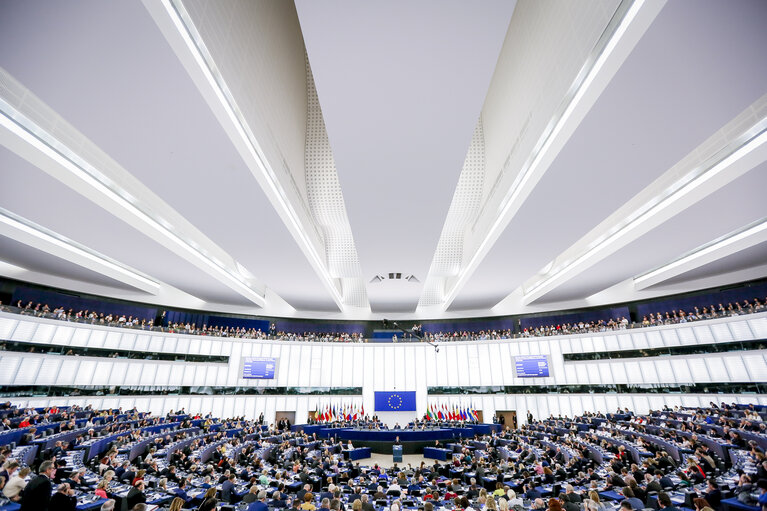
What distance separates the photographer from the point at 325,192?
16.3m

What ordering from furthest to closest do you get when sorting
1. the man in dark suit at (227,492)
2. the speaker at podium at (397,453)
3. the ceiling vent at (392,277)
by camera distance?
the ceiling vent at (392,277)
the speaker at podium at (397,453)
the man in dark suit at (227,492)

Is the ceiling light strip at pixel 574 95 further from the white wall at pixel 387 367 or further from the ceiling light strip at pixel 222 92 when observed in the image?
the white wall at pixel 387 367

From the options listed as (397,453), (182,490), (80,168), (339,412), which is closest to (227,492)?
(182,490)

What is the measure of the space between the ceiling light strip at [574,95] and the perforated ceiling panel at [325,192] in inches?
285

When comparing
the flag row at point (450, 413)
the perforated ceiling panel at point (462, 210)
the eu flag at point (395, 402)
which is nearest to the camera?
the perforated ceiling panel at point (462, 210)

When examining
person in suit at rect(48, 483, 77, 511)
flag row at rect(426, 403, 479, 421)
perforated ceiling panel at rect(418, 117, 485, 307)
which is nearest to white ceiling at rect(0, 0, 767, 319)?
perforated ceiling panel at rect(418, 117, 485, 307)

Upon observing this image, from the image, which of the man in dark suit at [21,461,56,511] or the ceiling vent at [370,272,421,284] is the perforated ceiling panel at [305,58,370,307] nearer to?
the ceiling vent at [370,272,421,284]

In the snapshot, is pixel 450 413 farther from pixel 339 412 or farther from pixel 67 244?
pixel 67 244

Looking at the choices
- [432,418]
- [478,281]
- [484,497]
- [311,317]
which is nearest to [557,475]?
[484,497]

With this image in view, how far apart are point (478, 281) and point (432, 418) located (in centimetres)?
1198

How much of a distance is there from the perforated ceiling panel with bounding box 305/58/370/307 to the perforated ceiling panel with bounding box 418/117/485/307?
17.4ft

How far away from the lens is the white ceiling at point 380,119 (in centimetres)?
638

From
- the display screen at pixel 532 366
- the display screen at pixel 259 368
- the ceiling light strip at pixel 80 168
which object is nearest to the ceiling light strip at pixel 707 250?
the display screen at pixel 532 366

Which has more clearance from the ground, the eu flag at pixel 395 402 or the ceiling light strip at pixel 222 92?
the ceiling light strip at pixel 222 92
